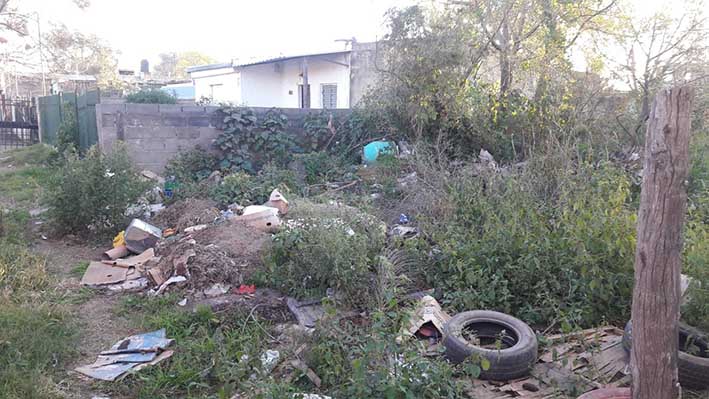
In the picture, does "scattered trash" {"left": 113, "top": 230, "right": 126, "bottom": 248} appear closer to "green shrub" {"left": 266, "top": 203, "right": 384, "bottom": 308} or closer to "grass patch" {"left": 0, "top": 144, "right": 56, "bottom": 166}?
"green shrub" {"left": 266, "top": 203, "right": 384, "bottom": 308}

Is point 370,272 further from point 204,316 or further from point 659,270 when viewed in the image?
point 659,270

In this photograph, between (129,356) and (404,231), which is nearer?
(129,356)

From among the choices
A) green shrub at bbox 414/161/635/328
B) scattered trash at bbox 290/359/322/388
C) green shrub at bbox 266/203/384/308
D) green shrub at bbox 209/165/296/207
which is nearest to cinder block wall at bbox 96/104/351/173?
green shrub at bbox 209/165/296/207

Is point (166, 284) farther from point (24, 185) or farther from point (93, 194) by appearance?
point (24, 185)

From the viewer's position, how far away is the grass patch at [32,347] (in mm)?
3088

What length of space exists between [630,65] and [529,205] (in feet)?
15.1

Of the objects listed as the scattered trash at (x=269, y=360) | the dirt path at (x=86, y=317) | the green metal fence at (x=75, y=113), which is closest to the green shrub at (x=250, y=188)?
the dirt path at (x=86, y=317)

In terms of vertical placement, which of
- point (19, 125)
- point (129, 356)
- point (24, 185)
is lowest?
point (129, 356)

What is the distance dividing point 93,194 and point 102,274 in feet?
4.81

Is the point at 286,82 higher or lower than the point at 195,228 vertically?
higher

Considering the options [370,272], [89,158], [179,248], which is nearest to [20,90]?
[89,158]

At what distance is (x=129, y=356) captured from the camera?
11.9 ft

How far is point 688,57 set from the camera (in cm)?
773

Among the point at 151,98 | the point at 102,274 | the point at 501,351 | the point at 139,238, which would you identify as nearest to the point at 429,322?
the point at 501,351
